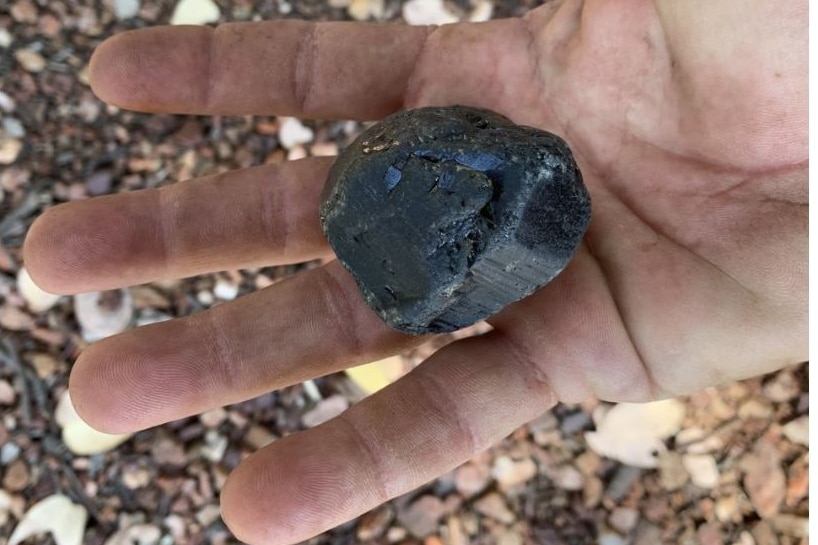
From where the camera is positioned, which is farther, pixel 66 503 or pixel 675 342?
pixel 66 503

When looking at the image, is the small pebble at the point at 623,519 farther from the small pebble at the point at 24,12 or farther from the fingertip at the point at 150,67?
the small pebble at the point at 24,12

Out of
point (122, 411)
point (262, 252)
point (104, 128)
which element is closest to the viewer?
point (122, 411)

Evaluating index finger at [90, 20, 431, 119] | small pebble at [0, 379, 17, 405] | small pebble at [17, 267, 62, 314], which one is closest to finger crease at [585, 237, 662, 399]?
index finger at [90, 20, 431, 119]

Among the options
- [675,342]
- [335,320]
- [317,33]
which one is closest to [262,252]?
[335,320]

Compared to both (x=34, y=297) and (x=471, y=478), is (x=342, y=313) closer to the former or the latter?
(x=471, y=478)

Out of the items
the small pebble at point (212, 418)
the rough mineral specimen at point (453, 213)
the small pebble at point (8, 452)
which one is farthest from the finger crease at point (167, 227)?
the small pebble at point (8, 452)

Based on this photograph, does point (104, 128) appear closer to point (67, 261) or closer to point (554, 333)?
point (67, 261)

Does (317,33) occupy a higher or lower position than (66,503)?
higher

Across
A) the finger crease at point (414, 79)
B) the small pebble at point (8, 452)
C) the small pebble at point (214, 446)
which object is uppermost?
the finger crease at point (414, 79)
